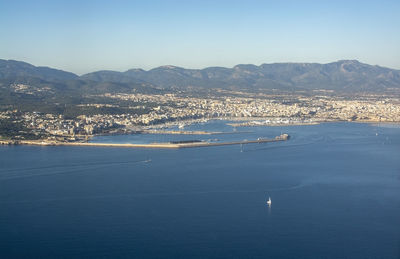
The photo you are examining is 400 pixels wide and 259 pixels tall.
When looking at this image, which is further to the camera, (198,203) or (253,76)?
(253,76)

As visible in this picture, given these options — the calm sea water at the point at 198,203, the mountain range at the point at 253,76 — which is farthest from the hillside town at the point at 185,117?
the mountain range at the point at 253,76

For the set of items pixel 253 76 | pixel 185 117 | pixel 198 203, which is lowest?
pixel 198 203

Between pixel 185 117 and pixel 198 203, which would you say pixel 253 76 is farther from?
pixel 198 203

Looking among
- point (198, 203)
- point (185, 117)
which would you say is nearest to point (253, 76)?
point (185, 117)

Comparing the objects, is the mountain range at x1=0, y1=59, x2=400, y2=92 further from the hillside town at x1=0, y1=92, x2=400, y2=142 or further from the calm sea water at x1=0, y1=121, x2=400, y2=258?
the calm sea water at x1=0, y1=121, x2=400, y2=258

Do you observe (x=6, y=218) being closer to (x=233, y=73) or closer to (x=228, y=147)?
(x=228, y=147)
